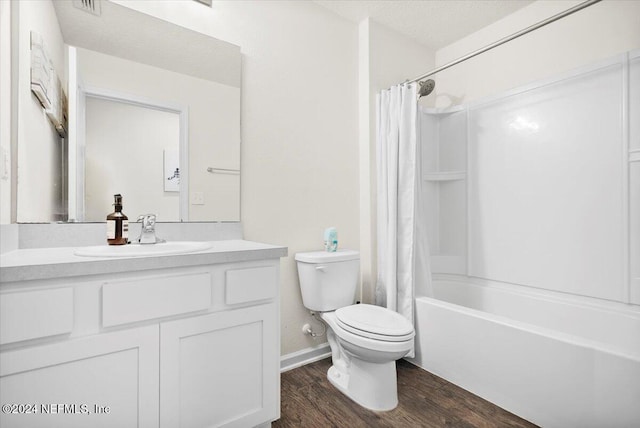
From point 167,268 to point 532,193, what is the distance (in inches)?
89.6

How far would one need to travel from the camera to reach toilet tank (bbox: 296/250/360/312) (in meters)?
1.92

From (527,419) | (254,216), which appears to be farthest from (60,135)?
(527,419)

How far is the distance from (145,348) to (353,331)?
0.94 meters

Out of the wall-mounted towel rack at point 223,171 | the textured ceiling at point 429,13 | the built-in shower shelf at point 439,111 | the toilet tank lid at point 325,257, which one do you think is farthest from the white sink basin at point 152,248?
the built-in shower shelf at point 439,111

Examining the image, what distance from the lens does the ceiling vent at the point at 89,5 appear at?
144 cm

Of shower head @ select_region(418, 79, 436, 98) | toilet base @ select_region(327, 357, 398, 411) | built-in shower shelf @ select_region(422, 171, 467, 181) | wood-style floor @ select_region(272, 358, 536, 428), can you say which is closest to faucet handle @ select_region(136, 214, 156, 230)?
wood-style floor @ select_region(272, 358, 536, 428)

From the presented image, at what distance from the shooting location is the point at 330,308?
196 cm

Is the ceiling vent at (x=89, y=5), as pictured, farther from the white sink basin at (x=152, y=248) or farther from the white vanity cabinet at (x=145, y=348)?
the white vanity cabinet at (x=145, y=348)

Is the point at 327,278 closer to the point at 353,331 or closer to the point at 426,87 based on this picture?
the point at 353,331

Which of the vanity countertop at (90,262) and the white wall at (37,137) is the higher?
the white wall at (37,137)

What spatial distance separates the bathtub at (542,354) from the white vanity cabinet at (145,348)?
1.04 metres

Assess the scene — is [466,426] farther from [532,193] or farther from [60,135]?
[60,135]

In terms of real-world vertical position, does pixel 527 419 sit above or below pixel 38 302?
below

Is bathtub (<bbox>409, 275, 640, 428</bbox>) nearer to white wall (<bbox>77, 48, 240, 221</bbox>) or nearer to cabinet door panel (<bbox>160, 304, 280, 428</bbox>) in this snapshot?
cabinet door panel (<bbox>160, 304, 280, 428</bbox>)
